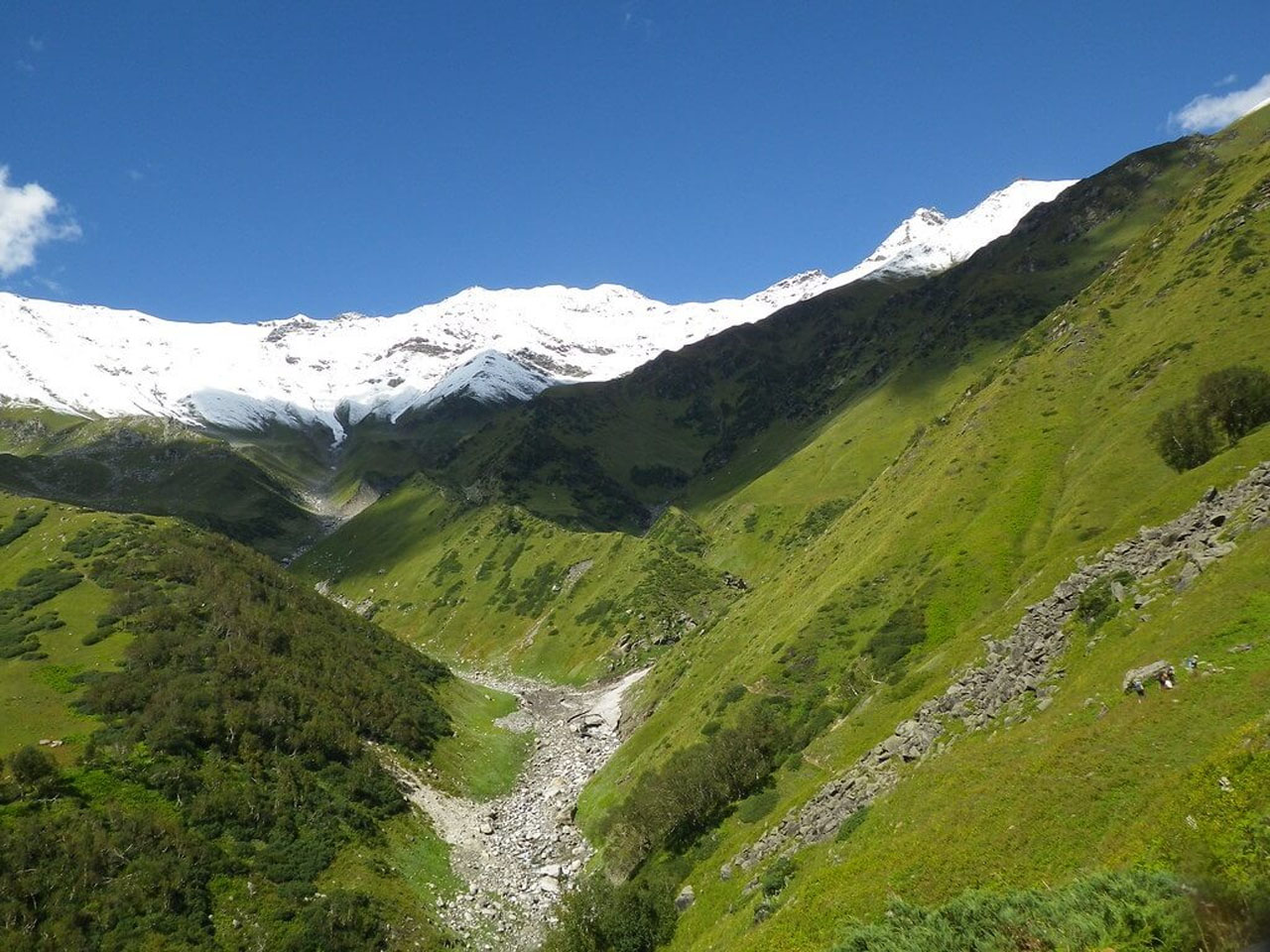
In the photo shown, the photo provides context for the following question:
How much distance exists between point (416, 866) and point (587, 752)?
36417mm

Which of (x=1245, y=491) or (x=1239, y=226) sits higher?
(x=1239, y=226)

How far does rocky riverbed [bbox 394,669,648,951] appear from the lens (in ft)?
193

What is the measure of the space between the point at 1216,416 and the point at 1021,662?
1517 inches

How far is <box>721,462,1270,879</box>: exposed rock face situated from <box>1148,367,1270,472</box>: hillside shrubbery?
21.6 m

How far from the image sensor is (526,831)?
76562 millimetres

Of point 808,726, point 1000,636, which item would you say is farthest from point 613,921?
point 1000,636

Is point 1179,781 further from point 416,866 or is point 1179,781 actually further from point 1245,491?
point 416,866

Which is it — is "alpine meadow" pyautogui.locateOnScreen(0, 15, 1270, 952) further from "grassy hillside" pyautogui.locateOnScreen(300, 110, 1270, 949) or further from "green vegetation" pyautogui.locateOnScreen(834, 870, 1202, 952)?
"grassy hillside" pyautogui.locateOnScreen(300, 110, 1270, 949)

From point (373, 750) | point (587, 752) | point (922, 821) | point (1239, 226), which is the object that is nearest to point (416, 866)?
point (373, 750)

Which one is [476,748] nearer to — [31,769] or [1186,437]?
[31,769]

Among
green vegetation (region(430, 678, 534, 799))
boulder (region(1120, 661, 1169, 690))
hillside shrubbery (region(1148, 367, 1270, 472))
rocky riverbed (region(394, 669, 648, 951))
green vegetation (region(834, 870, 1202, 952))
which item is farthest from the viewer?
green vegetation (region(430, 678, 534, 799))

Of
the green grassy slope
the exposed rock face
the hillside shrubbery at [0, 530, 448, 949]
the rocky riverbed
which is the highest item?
the green grassy slope

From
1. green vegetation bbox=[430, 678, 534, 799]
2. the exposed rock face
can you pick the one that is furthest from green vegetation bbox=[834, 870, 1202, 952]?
green vegetation bbox=[430, 678, 534, 799]

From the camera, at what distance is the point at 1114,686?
3195 centimetres
